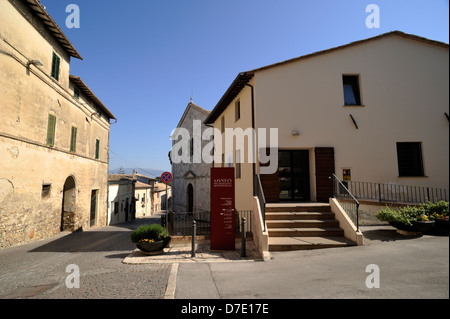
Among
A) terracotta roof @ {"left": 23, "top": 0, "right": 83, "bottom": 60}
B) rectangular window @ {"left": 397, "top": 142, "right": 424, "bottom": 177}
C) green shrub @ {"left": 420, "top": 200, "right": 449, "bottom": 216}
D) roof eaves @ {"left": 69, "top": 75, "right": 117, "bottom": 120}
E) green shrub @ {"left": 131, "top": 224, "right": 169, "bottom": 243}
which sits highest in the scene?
terracotta roof @ {"left": 23, "top": 0, "right": 83, "bottom": 60}

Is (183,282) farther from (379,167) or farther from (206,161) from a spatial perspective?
(206,161)

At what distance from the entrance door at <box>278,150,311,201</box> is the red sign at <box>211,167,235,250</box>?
306 centimetres

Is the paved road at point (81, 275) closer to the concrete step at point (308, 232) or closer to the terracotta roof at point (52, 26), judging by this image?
the concrete step at point (308, 232)

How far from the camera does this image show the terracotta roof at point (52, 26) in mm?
9964

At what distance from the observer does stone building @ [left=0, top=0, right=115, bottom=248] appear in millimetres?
8953

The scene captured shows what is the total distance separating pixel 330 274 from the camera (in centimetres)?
449

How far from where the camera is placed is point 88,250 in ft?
27.9

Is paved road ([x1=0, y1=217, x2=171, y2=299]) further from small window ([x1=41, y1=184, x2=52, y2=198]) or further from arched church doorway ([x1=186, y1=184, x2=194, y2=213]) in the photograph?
arched church doorway ([x1=186, y1=184, x2=194, y2=213])

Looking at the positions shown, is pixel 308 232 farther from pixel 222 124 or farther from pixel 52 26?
pixel 52 26

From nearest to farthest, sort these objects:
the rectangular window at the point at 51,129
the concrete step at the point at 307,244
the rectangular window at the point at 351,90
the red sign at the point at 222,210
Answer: the concrete step at the point at 307,244 < the red sign at the point at 222,210 < the rectangular window at the point at 351,90 < the rectangular window at the point at 51,129

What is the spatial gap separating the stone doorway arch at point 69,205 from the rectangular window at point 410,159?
16.5 m

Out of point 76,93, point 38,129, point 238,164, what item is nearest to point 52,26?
point 76,93

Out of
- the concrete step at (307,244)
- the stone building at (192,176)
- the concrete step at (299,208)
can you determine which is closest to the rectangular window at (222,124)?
the stone building at (192,176)

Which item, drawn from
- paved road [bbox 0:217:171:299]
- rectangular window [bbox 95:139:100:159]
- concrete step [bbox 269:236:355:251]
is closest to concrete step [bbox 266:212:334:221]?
concrete step [bbox 269:236:355:251]
